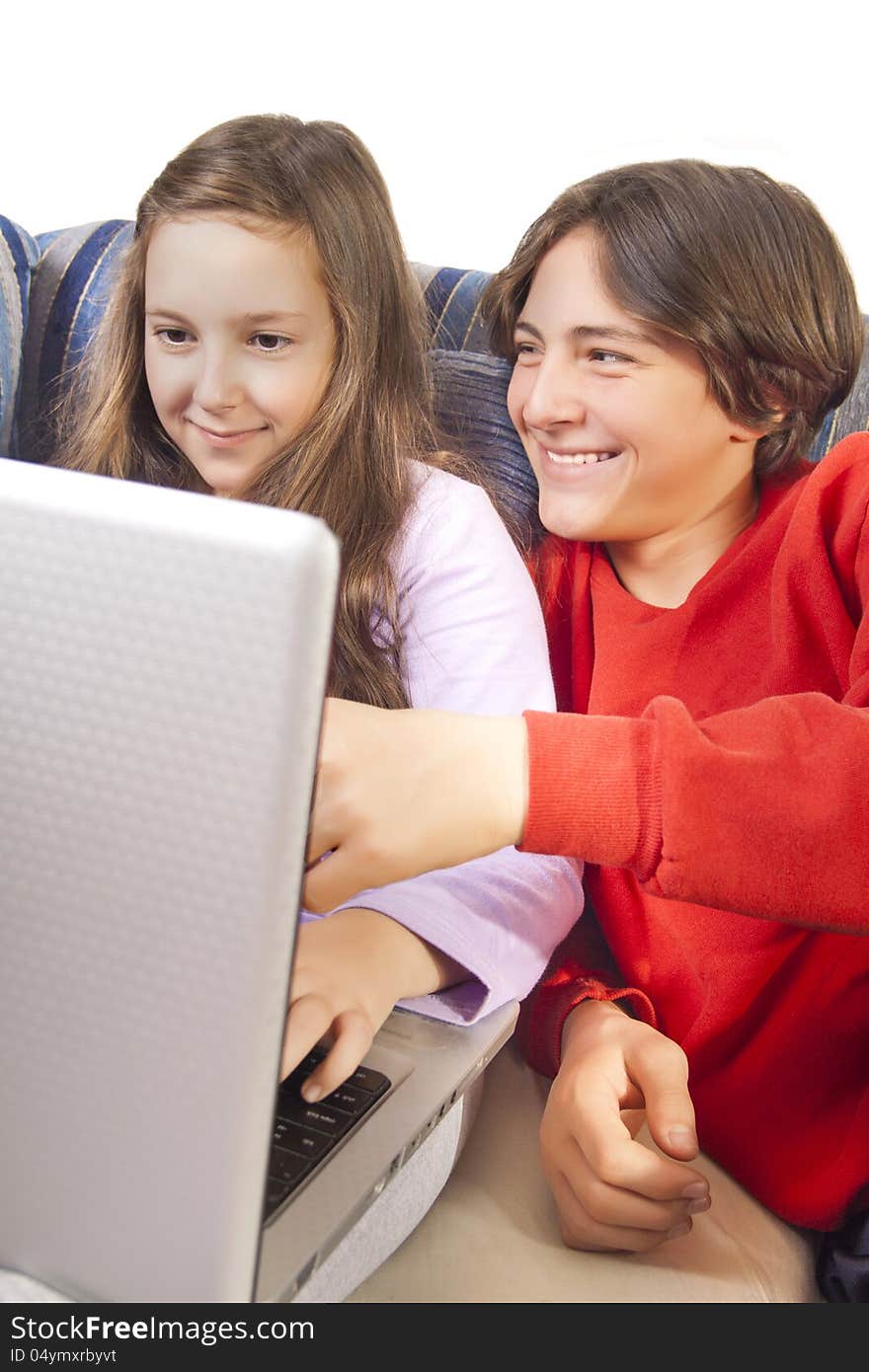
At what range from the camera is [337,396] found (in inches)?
41.8

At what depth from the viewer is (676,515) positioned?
3.33 feet

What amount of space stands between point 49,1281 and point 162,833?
22 centimetres

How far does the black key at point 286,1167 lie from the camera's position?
548 millimetres

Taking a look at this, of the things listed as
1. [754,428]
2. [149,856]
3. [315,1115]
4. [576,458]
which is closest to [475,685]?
[576,458]

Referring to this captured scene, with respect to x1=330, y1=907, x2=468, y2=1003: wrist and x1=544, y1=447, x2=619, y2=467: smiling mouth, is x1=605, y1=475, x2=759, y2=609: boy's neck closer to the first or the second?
x1=544, y1=447, x2=619, y2=467: smiling mouth

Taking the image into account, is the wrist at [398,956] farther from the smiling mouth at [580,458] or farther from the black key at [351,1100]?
the smiling mouth at [580,458]

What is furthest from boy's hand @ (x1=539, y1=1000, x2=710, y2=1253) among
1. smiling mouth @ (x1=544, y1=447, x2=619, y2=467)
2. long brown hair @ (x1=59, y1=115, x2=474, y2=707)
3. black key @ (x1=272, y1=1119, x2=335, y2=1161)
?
smiling mouth @ (x1=544, y1=447, x2=619, y2=467)

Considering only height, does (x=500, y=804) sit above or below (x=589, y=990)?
above

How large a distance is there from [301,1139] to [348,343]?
0.72m

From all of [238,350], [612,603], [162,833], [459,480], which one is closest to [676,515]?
[612,603]

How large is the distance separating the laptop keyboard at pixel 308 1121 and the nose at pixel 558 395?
0.57 m

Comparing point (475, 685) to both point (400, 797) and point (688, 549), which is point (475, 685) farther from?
point (400, 797)

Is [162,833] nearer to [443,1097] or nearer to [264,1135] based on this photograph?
[264,1135]

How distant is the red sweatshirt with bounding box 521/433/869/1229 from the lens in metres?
0.64
